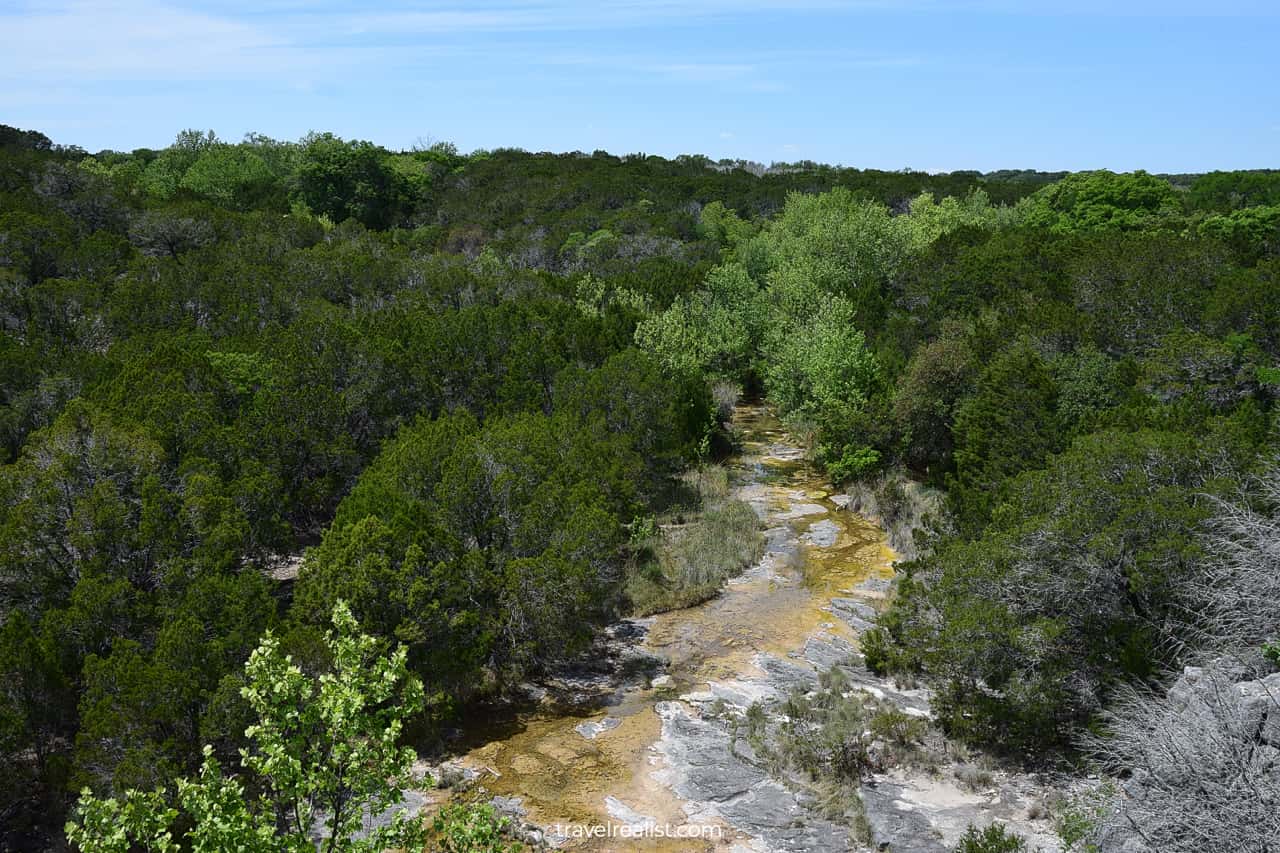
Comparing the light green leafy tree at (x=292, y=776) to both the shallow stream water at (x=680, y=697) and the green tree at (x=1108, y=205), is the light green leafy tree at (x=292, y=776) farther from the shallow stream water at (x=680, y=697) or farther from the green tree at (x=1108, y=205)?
the green tree at (x=1108, y=205)

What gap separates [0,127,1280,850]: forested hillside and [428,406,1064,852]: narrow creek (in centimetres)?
156

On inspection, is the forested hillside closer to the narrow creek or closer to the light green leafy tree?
the narrow creek

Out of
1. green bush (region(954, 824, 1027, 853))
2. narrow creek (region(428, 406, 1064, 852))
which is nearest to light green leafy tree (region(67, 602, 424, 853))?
narrow creek (region(428, 406, 1064, 852))

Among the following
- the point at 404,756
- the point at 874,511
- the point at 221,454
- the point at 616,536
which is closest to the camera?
the point at 404,756

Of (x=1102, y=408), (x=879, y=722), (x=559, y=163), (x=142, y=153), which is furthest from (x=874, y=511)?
(x=142, y=153)

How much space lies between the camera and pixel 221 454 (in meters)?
25.5

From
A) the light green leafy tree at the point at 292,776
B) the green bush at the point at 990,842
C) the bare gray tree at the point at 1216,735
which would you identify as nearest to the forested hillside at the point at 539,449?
the bare gray tree at the point at 1216,735

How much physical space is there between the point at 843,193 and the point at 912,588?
56073mm

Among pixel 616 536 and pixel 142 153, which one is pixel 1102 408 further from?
pixel 142 153

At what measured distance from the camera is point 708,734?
802 inches

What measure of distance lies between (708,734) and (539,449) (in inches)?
382

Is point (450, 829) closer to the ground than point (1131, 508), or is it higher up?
closer to the ground

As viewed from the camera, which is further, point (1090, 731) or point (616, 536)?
point (616, 536)

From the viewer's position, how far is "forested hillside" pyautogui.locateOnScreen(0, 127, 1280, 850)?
699 inches
